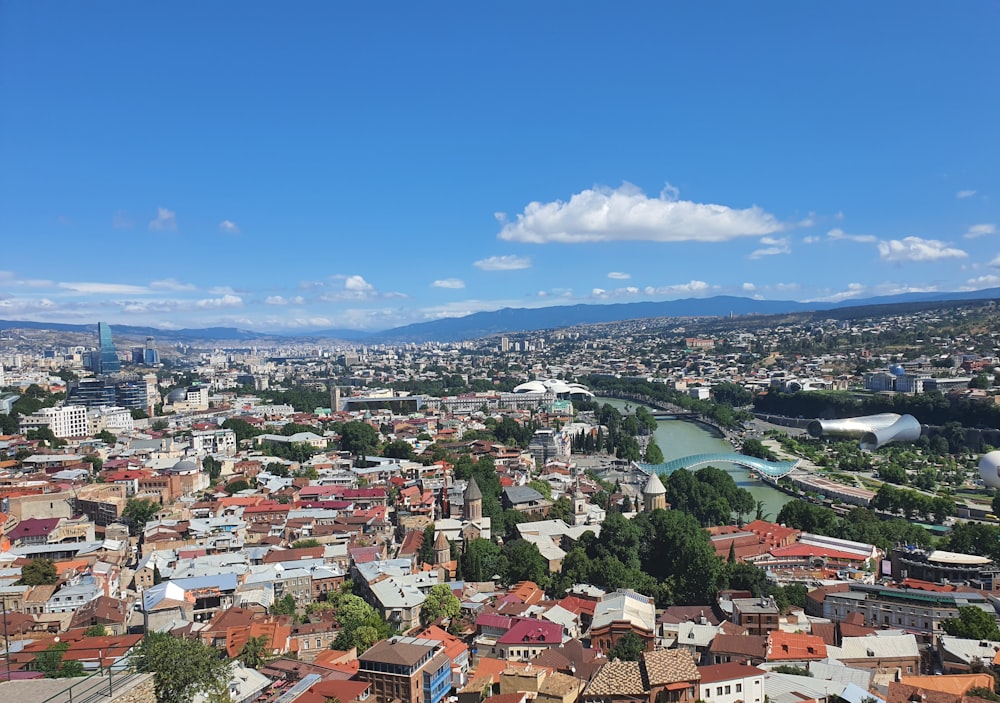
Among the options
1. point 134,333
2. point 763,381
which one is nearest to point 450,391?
point 763,381

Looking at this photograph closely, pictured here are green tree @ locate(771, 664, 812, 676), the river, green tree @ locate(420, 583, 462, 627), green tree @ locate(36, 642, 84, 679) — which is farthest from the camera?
the river

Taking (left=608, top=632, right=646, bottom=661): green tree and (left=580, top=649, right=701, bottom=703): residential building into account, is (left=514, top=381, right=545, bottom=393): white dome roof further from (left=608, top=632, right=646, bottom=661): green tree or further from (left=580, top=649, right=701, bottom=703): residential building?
(left=580, top=649, right=701, bottom=703): residential building

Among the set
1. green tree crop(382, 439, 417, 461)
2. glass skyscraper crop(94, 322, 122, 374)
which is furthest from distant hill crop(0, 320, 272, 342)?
green tree crop(382, 439, 417, 461)

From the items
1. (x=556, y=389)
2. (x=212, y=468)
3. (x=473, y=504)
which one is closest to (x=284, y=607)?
(x=473, y=504)

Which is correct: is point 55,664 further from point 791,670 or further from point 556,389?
point 556,389

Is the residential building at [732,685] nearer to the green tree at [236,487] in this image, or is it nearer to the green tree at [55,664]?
the green tree at [55,664]

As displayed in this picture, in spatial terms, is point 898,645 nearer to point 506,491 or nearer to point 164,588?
point 164,588
